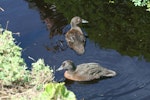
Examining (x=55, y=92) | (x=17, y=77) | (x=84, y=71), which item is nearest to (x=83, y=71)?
(x=84, y=71)

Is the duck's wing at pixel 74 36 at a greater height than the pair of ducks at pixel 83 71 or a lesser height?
greater

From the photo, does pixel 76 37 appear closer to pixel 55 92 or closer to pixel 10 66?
pixel 10 66

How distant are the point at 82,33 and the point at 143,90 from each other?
2198 millimetres

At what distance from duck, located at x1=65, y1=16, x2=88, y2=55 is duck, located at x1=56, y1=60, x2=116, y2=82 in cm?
48

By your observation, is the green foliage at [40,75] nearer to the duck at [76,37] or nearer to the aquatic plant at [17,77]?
the aquatic plant at [17,77]

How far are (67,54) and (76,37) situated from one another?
59 cm

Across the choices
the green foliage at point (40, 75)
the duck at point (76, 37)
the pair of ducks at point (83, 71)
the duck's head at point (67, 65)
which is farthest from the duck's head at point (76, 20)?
the green foliage at point (40, 75)

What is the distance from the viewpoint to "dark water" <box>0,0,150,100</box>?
682 centimetres

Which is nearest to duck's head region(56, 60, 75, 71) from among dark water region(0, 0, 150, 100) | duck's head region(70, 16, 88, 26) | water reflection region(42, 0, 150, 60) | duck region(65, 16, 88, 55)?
dark water region(0, 0, 150, 100)

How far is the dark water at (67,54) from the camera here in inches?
269

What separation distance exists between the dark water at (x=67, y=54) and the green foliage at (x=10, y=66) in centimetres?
124

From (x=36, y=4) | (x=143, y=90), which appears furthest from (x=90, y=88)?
(x=36, y=4)

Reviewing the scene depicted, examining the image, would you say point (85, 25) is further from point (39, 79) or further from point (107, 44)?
point (39, 79)

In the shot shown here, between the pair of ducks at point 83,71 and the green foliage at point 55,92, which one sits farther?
the pair of ducks at point 83,71
